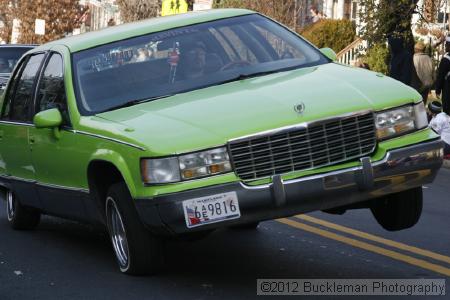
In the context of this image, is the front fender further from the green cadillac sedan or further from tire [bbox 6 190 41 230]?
tire [bbox 6 190 41 230]

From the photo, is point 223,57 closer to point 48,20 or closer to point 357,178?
point 357,178

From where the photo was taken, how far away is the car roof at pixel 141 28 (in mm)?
9320

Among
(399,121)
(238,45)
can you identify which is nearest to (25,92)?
(238,45)

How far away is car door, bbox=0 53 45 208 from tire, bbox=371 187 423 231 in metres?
2.67

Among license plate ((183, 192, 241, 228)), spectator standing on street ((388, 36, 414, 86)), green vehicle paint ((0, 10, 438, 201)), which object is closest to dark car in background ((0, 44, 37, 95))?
spectator standing on street ((388, 36, 414, 86))

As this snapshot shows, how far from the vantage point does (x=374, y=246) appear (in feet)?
31.5

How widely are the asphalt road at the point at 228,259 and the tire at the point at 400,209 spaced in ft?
0.94

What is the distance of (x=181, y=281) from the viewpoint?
26.7 feet

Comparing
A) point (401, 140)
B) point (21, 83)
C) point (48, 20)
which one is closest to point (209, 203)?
point (401, 140)

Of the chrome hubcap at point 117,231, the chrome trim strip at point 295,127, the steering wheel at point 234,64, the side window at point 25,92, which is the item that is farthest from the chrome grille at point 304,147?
the side window at point 25,92

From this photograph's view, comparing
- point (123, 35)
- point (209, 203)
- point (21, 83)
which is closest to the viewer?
point (209, 203)

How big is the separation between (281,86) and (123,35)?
1570 mm

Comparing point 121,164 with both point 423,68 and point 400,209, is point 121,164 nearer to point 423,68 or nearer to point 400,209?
point 400,209

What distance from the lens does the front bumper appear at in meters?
7.40
